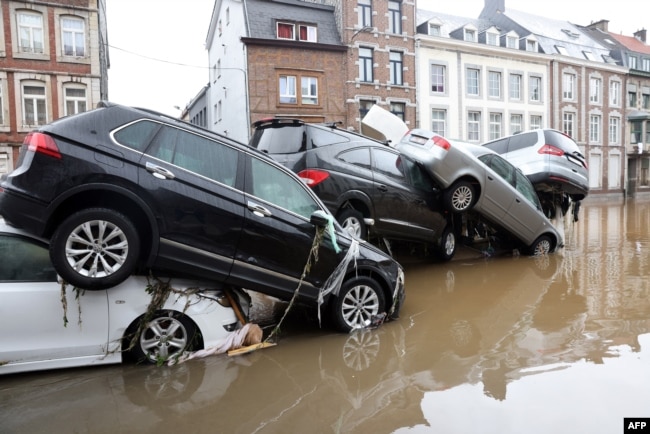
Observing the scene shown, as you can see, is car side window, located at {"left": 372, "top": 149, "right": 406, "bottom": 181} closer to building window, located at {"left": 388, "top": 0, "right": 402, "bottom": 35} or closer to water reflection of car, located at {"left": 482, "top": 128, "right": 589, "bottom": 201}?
water reflection of car, located at {"left": 482, "top": 128, "right": 589, "bottom": 201}

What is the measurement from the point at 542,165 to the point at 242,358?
29.1ft

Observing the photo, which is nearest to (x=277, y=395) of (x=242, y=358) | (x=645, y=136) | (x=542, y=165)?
(x=242, y=358)

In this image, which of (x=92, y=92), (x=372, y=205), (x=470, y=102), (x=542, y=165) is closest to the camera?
(x=372, y=205)

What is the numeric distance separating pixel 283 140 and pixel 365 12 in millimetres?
21242

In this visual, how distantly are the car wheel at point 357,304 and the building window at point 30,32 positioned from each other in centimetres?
2093

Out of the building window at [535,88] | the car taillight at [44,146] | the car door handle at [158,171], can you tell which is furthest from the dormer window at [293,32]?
the car taillight at [44,146]

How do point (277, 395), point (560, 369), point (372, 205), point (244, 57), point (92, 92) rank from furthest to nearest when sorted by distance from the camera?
point (244, 57), point (92, 92), point (372, 205), point (560, 369), point (277, 395)

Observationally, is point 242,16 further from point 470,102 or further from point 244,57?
point 470,102

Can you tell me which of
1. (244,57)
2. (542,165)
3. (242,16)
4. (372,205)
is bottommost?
(372,205)

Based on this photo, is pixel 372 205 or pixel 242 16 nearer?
pixel 372 205

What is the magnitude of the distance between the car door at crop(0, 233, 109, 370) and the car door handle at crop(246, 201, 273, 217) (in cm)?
145

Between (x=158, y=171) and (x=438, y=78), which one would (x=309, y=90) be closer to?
(x=438, y=78)

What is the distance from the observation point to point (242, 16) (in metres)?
23.8

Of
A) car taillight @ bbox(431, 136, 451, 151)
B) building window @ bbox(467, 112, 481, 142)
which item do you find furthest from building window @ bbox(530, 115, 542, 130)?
car taillight @ bbox(431, 136, 451, 151)
